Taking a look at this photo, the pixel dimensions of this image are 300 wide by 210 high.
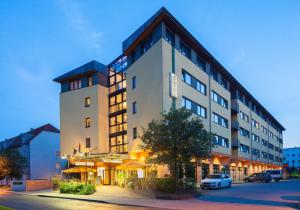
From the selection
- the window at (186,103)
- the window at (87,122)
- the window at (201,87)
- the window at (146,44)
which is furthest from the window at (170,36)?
the window at (87,122)

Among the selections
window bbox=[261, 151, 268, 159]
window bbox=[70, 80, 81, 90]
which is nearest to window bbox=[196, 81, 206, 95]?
window bbox=[70, 80, 81, 90]

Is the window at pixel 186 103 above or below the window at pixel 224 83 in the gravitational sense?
below

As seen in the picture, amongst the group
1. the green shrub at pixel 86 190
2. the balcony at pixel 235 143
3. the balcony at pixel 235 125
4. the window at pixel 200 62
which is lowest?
the green shrub at pixel 86 190

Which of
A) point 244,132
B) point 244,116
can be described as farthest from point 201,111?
point 244,116

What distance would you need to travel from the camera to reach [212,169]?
1887 inches

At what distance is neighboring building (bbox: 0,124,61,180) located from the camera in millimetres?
58750

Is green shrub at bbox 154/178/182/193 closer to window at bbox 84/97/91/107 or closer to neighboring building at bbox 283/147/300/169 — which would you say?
window at bbox 84/97/91/107

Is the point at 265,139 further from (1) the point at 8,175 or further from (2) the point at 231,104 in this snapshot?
(1) the point at 8,175

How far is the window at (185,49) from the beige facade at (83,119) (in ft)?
40.6

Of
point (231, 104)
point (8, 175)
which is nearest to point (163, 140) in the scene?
point (8, 175)

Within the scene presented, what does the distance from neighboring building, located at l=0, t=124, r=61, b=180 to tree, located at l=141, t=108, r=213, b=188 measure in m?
34.4

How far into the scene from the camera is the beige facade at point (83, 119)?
152ft

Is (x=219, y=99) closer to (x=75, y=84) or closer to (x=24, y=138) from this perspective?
(x=75, y=84)

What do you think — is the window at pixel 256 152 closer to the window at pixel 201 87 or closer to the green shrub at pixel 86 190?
the window at pixel 201 87
